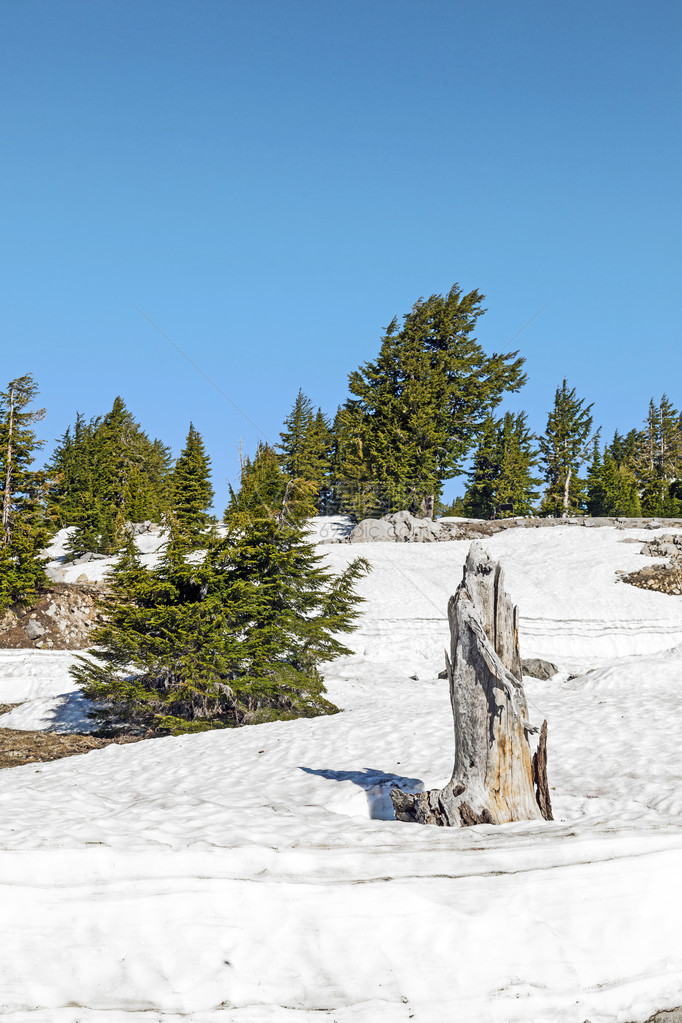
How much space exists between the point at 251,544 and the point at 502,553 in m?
20.0

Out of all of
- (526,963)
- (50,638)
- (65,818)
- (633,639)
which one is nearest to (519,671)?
(526,963)

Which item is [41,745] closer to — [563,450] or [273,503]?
[273,503]

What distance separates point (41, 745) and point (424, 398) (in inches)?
1276

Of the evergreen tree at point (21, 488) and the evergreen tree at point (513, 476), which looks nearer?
the evergreen tree at point (21, 488)

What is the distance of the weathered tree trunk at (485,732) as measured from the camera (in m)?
6.75

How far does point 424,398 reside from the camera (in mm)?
42219

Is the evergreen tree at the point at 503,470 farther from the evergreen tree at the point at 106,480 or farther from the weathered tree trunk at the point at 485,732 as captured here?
the weathered tree trunk at the point at 485,732

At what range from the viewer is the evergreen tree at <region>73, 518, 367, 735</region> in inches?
549

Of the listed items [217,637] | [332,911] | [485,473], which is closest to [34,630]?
[217,637]

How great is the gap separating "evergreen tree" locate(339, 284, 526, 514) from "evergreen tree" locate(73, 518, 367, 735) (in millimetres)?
26178

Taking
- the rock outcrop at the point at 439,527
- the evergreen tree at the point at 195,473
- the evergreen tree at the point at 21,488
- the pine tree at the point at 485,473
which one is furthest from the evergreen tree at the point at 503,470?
the evergreen tree at the point at 21,488

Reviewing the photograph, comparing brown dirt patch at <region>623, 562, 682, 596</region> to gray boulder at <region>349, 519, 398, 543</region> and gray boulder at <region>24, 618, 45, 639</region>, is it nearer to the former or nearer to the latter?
gray boulder at <region>349, 519, 398, 543</region>

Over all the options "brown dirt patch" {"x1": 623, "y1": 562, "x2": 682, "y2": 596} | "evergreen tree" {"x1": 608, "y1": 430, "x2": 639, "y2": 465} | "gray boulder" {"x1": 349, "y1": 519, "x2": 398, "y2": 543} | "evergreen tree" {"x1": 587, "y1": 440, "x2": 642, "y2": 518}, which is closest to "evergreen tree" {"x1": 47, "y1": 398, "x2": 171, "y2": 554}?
"gray boulder" {"x1": 349, "y1": 519, "x2": 398, "y2": 543}

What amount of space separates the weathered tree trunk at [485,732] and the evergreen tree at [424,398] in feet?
112
